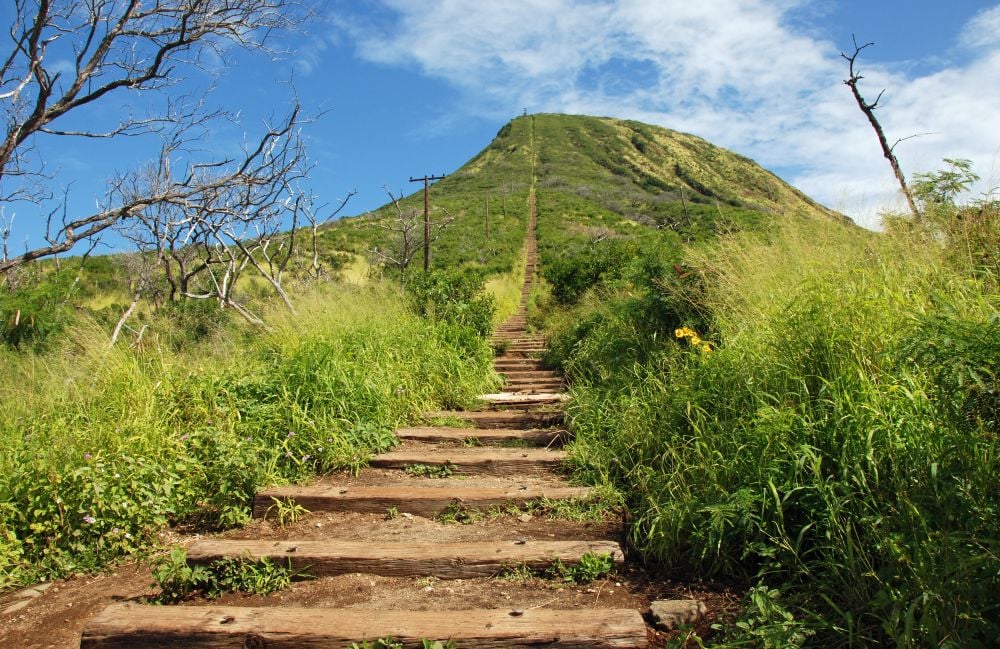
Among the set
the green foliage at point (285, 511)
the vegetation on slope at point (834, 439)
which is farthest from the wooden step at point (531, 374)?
the green foliage at point (285, 511)

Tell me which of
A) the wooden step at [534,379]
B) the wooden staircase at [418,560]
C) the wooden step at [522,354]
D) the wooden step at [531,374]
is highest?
the wooden step at [522,354]

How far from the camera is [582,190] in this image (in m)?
58.5

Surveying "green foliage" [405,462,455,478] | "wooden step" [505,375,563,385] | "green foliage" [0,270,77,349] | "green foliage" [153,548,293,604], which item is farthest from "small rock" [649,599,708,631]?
"green foliage" [0,270,77,349]

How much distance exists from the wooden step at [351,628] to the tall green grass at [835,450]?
1.61 ft

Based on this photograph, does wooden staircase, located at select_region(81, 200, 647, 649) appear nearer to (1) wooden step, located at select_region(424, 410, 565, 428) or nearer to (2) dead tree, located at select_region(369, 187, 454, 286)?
(1) wooden step, located at select_region(424, 410, 565, 428)

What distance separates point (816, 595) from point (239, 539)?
2922mm

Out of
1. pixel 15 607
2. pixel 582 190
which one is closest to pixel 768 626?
pixel 15 607

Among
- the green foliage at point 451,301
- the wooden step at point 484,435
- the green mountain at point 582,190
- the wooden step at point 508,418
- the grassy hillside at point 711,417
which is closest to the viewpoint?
the grassy hillside at point 711,417

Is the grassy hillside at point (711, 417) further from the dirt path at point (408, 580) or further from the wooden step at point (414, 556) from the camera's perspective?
the wooden step at point (414, 556)

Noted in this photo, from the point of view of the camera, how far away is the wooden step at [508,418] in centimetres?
568

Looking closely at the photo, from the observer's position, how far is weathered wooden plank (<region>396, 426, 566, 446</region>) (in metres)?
5.10

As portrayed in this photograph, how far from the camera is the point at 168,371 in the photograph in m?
4.77

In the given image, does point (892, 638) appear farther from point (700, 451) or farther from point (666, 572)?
point (700, 451)

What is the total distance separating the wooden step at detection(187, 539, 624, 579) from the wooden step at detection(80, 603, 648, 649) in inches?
18.5
